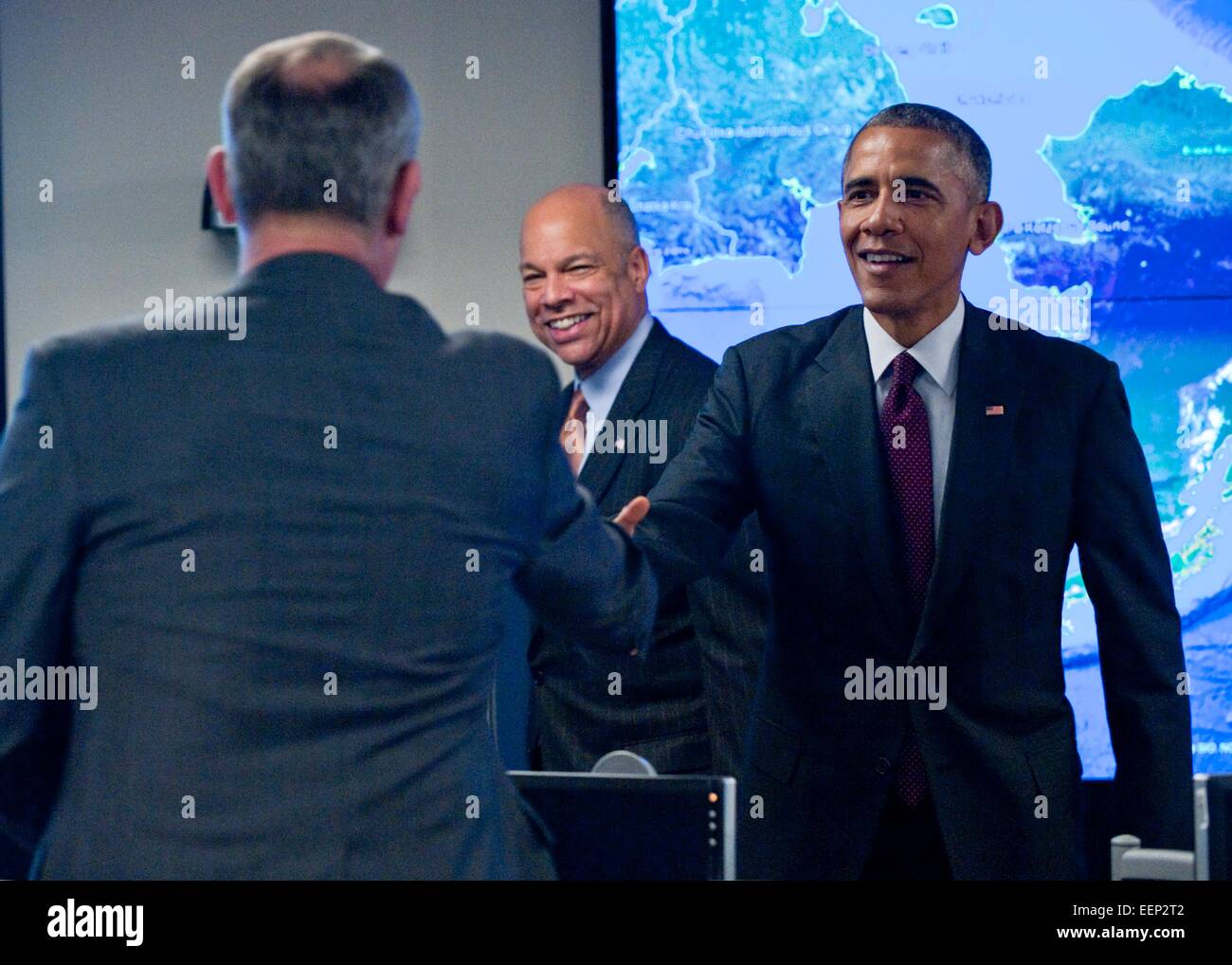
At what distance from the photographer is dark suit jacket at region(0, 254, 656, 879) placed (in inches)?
63.0

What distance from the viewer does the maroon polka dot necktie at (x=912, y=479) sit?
2432 millimetres

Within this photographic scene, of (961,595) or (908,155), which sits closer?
(961,595)

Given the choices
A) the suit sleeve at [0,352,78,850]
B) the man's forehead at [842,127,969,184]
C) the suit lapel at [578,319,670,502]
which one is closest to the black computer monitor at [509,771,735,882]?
the suit sleeve at [0,352,78,850]

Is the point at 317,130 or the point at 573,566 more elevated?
the point at 317,130

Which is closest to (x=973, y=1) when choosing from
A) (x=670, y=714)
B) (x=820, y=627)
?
(x=820, y=627)

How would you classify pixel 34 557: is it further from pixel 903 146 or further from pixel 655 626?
pixel 903 146

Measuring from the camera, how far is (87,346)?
157 cm

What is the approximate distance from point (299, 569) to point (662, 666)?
4.36 feet

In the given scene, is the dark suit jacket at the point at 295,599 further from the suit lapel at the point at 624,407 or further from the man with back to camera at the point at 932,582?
the suit lapel at the point at 624,407

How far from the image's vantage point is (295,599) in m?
1.65

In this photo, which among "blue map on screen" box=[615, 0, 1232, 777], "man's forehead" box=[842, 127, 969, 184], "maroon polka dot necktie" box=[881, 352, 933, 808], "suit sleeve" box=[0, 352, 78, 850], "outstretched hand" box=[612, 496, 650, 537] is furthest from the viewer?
"blue map on screen" box=[615, 0, 1232, 777]

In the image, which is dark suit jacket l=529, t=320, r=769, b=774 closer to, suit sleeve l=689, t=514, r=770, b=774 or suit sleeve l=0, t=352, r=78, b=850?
suit sleeve l=689, t=514, r=770, b=774

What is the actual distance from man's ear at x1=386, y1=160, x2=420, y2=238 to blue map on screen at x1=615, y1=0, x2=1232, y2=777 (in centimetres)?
153

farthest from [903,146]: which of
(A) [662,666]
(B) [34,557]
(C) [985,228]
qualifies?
(B) [34,557]
